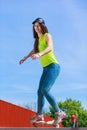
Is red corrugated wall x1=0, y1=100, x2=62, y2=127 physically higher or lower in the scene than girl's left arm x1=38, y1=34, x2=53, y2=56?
higher

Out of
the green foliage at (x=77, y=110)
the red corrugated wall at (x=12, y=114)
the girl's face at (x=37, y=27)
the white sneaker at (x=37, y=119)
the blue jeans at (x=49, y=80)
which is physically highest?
the green foliage at (x=77, y=110)

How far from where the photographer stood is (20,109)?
78.5 feet

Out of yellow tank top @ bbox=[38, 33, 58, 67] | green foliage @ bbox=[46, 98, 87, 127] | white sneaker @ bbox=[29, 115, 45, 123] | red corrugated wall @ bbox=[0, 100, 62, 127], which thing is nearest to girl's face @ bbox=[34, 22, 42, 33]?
yellow tank top @ bbox=[38, 33, 58, 67]

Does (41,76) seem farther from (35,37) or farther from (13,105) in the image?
(13,105)

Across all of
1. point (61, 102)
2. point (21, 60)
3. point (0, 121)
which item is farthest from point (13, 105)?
point (61, 102)

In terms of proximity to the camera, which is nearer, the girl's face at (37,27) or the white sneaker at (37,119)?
the white sneaker at (37,119)

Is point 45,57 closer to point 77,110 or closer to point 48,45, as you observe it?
point 48,45

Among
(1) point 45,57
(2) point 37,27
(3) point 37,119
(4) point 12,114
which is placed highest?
(4) point 12,114

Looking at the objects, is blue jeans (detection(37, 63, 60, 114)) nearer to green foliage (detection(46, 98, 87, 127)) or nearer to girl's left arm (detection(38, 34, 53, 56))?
girl's left arm (detection(38, 34, 53, 56))

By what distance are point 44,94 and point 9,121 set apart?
1418 cm

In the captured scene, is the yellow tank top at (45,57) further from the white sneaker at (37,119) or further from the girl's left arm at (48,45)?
the white sneaker at (37,119)

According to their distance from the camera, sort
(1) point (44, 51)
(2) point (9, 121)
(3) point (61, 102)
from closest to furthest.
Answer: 1. (1) point (44, 51)
2. (2) point (9, 121)
3. (3) point (61, 102)

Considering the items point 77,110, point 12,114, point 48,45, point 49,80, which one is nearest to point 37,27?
point 48,45

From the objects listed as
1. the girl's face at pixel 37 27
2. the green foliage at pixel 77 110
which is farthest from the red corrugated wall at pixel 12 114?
the green foliage at pixel 77 110
